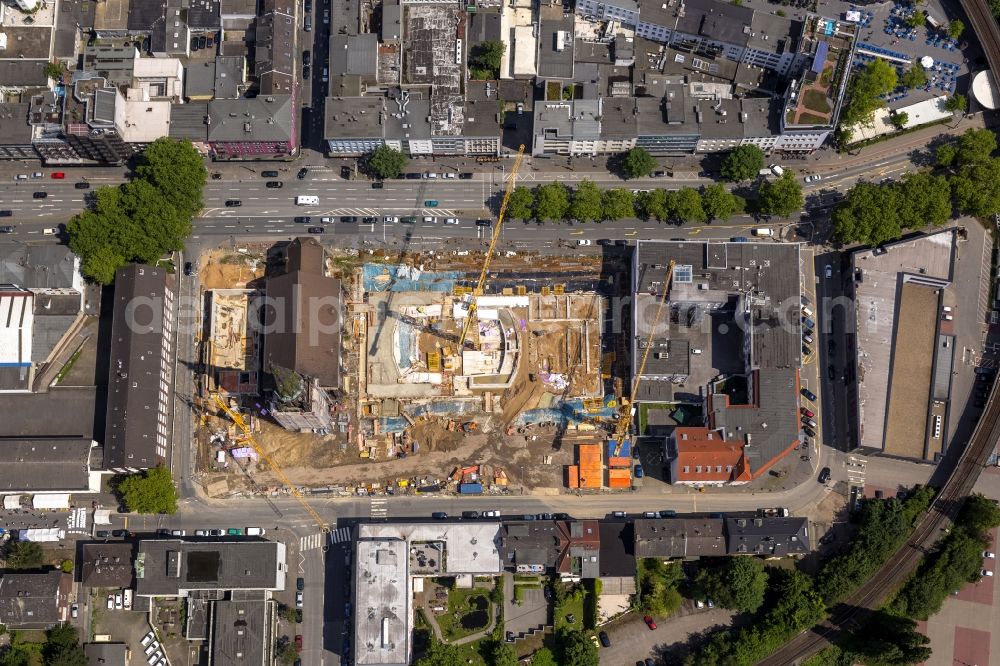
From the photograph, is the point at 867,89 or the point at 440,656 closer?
the point at 440,656

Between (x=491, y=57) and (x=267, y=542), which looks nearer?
(x=267, y=542)

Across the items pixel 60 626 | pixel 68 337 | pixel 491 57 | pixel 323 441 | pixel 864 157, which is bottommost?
pixel 60 626

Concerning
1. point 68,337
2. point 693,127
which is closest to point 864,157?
point 693,127

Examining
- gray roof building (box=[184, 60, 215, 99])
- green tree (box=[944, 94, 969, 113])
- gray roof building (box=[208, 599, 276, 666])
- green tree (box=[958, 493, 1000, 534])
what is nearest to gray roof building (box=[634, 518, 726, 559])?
green tree (box=[958, 493, 1000, 534])

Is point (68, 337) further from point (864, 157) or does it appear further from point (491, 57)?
point (864, 157)

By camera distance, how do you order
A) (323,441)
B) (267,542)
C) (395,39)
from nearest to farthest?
(267,542), (323,441), (395,39)

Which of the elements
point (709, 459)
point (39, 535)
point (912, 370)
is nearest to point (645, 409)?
point (709, 459)

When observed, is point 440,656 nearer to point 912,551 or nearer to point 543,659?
point 543,659
